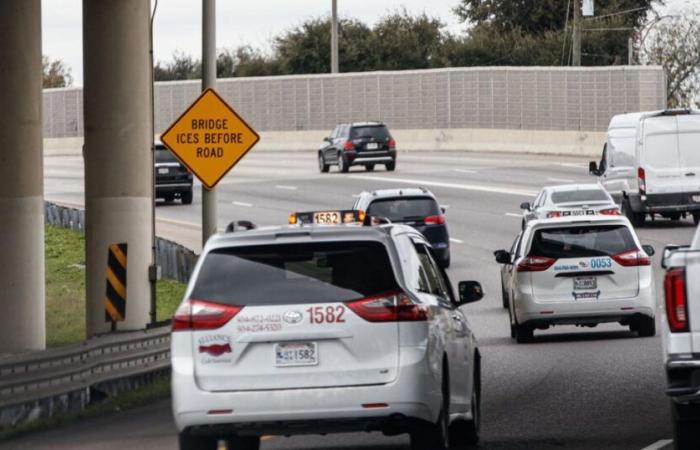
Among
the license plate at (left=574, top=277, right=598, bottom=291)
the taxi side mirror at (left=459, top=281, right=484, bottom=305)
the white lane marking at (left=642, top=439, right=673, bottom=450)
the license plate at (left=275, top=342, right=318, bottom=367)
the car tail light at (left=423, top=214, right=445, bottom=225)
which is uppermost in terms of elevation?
the taxi side mirror at (left=459, top=281, right=484, bottom=305)

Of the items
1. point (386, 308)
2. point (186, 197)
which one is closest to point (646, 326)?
point (386, 308)

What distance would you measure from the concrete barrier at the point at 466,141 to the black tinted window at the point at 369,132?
923 cm

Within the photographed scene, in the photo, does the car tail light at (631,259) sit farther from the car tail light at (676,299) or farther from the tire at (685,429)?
the car tail light at (676,299)

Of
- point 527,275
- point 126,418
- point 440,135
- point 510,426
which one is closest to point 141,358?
point 126,418

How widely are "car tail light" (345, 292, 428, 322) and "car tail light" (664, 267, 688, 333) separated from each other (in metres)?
1.57

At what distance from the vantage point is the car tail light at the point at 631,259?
2530 centimetres

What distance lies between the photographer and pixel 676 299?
11.4 meters

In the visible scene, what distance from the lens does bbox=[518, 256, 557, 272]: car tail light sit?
2541 centimetres

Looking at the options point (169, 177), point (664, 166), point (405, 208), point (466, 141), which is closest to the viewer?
point (405, 208)

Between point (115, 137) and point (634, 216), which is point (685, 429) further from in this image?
point (634, 216)

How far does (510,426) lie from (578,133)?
5848 cm

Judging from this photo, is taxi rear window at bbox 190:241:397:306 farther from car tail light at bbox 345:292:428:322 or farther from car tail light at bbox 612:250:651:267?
car tail light at bbox 612:250:651:267

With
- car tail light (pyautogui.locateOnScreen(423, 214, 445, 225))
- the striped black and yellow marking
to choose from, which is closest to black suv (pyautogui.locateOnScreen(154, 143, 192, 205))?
car tail light (pyautogui.locateOnScreen(423, 214, 445, 225))

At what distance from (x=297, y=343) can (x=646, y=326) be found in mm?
14166
